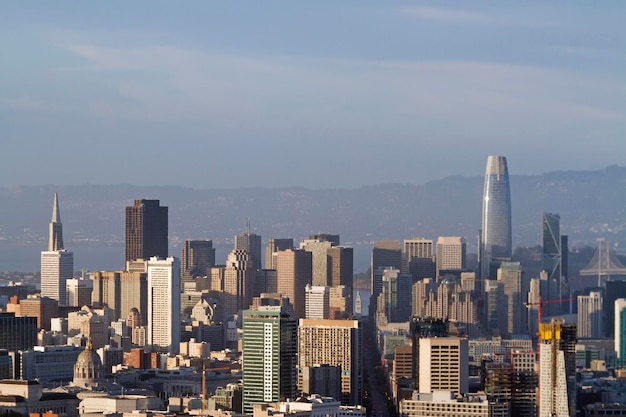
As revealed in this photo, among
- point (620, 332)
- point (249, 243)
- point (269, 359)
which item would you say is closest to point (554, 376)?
point (269, 359)

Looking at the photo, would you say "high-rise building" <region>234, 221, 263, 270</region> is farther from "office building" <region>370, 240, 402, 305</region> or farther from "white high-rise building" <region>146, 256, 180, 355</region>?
"white high-rise building" <region>146, 256, 180, 355</region>

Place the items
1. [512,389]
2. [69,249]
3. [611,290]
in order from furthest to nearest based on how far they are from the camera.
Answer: [69,249] < [611,290] < [512,389]

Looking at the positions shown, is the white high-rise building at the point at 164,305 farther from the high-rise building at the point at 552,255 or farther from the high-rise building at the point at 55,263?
the high-rise building at the point at 552,255

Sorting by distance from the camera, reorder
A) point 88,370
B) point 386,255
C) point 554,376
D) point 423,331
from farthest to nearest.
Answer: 1. point 386,255
2. point 423,331
3. point 88,370
4. point 554,376

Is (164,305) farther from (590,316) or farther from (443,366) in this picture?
(443,366)

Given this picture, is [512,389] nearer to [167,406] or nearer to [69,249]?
[167,406]

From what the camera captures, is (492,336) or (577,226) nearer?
(492,336)

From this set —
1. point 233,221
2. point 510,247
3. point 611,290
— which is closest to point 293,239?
point 233,221
